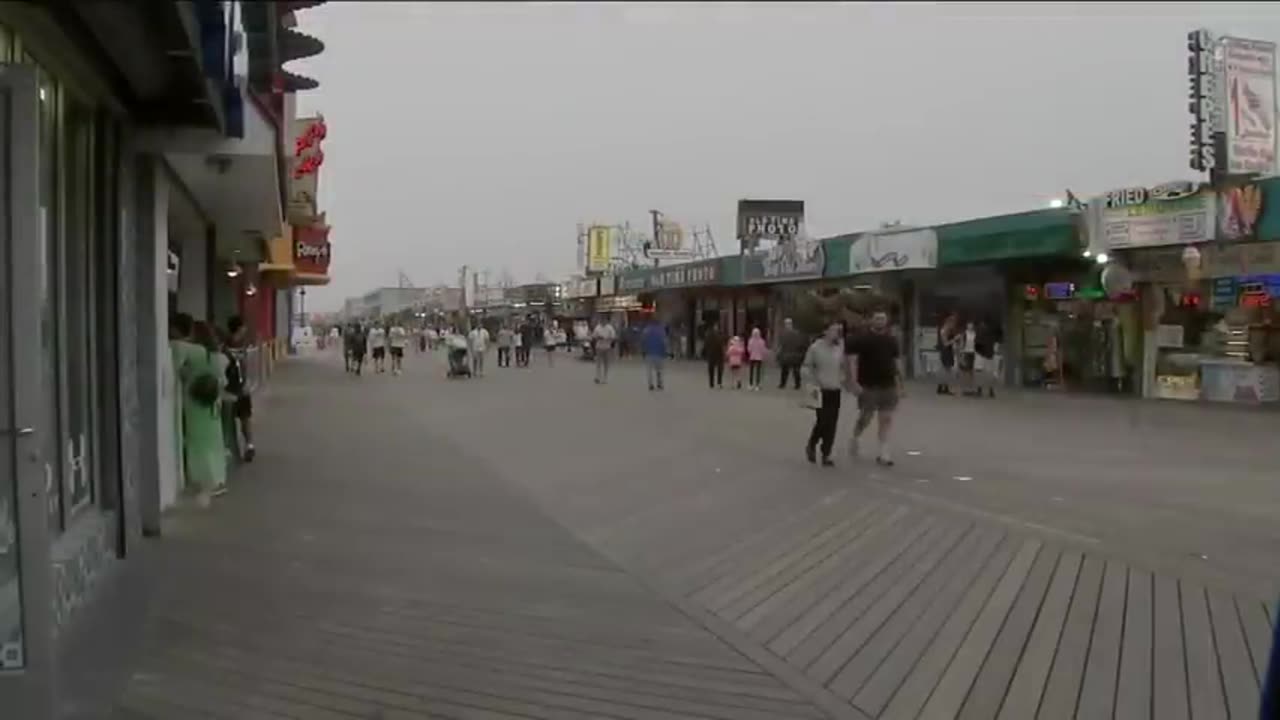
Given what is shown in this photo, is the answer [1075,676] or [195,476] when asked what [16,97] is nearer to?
[1075,676]

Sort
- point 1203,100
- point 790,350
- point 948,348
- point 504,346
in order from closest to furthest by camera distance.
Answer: point 1203,100 < point 948,348 < point 790,350 < point 504,346

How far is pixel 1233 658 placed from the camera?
208 inches

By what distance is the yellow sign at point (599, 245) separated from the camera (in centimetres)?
9038

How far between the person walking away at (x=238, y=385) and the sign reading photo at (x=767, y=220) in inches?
1385

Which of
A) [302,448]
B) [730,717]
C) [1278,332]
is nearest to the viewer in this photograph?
[730,717]

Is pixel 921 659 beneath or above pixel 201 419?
beneath

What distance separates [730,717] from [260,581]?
11.1 ft

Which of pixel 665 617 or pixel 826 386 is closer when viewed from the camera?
pixel 665 617

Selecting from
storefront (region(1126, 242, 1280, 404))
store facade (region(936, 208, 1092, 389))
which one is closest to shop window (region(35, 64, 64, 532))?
storefront (region(1126, 242, 1280, 404))

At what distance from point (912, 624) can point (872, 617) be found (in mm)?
226

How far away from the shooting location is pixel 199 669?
202 inches

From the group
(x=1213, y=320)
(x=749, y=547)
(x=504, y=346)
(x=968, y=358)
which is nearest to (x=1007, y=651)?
(x=749, y=547)

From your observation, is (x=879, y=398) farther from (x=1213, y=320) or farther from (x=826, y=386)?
(x=1213, y=320)

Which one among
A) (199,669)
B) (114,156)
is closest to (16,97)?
(199,669)
